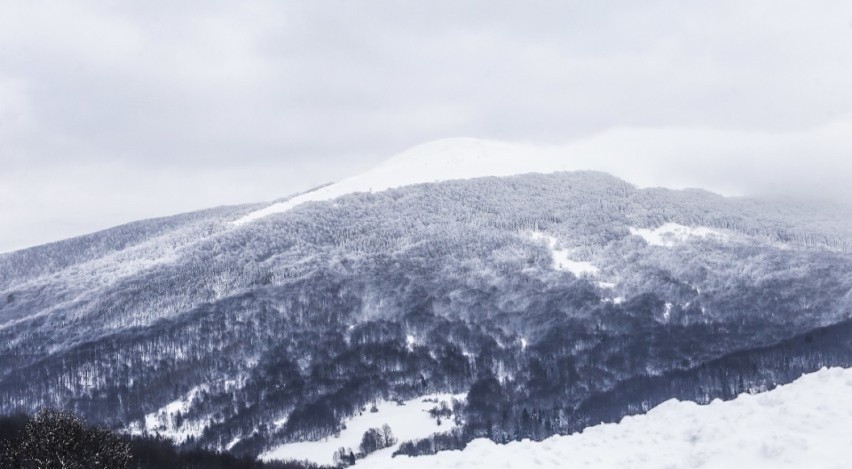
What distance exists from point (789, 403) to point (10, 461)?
80.2 metres

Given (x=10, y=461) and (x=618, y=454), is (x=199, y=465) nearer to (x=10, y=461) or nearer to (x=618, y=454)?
(x=10, y=461)

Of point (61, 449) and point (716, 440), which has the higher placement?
point (716, 440)

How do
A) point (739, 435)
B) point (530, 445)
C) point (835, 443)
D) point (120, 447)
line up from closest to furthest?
point (835, 443) < point (739, 435) < point (530, 445) < point (120, 447)

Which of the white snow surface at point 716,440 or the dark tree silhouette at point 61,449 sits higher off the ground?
the white snow surface at point 716,440

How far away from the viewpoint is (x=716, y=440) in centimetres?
1927

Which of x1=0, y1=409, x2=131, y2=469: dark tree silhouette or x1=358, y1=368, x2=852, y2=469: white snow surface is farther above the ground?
x1=358, y1=368, x2=852, y2=469: white snow surface

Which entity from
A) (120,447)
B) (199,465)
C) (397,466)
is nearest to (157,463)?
(199,465)

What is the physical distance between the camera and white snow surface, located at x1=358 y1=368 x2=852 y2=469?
58.7ft

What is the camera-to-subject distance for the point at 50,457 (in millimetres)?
69875

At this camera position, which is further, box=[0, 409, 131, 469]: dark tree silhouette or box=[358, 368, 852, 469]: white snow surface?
box=[0, 409, 131, 469]: dark tree silhouette

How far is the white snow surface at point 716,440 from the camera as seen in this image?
17.9 meters

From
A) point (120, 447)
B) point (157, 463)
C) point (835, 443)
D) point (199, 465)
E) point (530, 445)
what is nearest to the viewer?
point (835, 443)

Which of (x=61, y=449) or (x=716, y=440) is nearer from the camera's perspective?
(x=716, y=440)

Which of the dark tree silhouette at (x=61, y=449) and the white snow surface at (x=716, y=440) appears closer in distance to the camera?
the white snow surface at (x=716, y=440)
